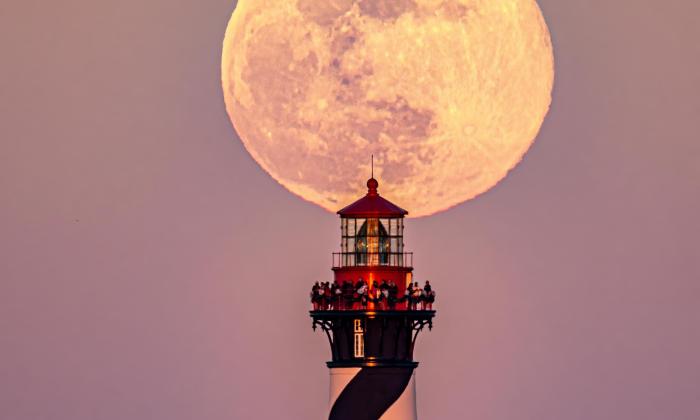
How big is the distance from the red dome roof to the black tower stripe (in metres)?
8.89

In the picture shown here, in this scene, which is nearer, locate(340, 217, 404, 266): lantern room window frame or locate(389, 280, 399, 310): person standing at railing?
locate(389, 280, 399, 310): person standing at railing

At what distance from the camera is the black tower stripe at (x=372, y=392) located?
164 metres

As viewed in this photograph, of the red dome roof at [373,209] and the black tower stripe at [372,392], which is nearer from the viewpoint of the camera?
the black tower stripe at [372,392]

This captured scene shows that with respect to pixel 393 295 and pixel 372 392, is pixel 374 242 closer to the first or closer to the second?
pixel 393 295

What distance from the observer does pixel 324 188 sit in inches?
6683

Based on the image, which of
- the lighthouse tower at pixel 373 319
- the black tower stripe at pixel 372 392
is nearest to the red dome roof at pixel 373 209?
the lighthouse tower at pixel 373 319

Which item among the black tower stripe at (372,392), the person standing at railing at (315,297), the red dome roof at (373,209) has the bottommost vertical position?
the black tower stripe at (372,392)

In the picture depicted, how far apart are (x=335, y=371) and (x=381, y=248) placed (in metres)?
7.59

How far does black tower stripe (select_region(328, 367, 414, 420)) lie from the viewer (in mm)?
164375

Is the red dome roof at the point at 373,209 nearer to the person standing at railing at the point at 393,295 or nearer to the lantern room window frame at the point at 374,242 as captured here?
the lantern room window frame at the point at 374,242

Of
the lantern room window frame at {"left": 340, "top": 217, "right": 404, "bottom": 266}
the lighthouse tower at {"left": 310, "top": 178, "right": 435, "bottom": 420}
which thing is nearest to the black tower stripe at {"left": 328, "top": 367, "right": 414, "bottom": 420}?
the lighthouse tower at {"left": 310, "top": 178, "right": 435, "bottom": 420}

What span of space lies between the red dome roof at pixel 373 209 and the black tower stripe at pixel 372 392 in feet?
29.2

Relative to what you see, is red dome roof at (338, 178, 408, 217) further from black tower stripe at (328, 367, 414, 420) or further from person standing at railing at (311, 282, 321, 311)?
black tower stripe at (328, 367, 414, 420)

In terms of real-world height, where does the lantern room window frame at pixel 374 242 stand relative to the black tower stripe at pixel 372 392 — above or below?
above
